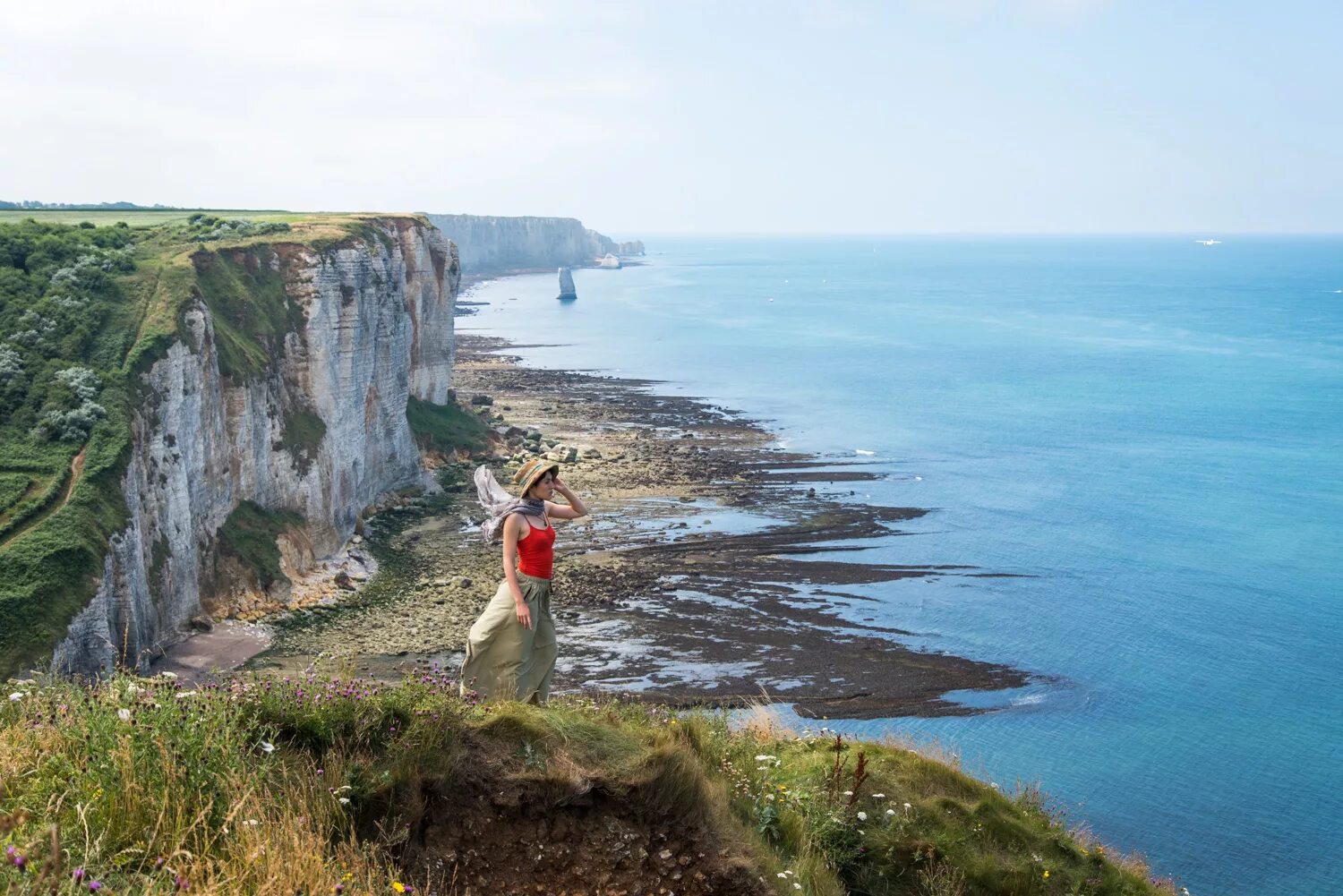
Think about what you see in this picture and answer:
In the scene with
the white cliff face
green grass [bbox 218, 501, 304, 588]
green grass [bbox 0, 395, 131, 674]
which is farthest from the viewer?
green grass [bbox 218, 501, 304, 588]

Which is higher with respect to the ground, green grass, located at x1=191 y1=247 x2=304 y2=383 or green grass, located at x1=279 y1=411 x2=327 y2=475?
green grass, located at x1=191 y1=247 x2=304 y2=383

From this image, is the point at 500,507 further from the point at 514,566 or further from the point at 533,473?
the point at 514,566

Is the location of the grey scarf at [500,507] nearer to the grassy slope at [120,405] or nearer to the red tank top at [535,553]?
the red tank top at [535,553]

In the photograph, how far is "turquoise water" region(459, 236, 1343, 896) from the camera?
29.2m

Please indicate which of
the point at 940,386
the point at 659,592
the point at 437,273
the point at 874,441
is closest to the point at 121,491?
the point at 659,592

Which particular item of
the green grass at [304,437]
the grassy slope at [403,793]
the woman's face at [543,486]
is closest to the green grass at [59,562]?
the green grass at [304,437]

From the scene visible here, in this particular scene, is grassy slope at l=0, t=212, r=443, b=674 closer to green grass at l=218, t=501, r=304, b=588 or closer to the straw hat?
green grass at l=218, t=501, r=304, b=588

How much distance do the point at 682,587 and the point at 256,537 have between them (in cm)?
1412

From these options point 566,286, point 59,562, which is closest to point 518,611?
point 59,562

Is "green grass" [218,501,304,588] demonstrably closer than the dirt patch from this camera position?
No

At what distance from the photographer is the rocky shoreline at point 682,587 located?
1296 inches

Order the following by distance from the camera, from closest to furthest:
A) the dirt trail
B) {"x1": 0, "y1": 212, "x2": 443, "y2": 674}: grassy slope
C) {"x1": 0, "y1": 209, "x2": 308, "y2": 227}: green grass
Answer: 1. {"x1": 0, "y1": 212, "x2": 443, "y2": 674}: grassy slope
2. the dirt trail
3. {"x1": 0, "y1": 209, "x2": 308, "y2": 227}: green grass

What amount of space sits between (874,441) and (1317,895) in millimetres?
45661

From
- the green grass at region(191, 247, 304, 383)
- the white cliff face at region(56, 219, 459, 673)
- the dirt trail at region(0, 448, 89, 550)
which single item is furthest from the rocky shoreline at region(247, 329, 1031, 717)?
the green grass at region(191, 247, 304, 383)
